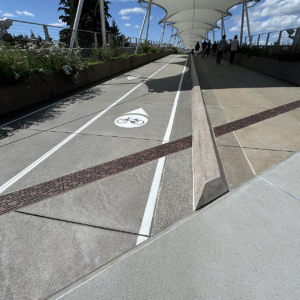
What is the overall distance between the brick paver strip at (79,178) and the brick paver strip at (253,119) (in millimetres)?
1152

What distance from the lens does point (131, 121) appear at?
20.5ft

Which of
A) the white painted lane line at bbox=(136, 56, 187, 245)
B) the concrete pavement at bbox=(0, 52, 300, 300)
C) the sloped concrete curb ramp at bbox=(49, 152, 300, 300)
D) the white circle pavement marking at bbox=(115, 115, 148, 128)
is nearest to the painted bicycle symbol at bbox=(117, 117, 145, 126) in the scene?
the white circle pavement marking at bbox=(115, 115, 148, 128)

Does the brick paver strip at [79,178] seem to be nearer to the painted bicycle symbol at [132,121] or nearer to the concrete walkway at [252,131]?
the concrete walkway at [252,131]

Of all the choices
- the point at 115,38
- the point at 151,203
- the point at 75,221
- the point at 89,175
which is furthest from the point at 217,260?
the point at 115,38

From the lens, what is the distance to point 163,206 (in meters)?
2.91

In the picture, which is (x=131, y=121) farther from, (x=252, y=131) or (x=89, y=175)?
(x=252, y=131)

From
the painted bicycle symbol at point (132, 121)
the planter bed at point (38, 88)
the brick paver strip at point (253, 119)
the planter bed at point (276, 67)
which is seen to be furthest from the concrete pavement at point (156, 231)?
the planter bed at point (276, 67)

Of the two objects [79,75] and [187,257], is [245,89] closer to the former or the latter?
[79,75]

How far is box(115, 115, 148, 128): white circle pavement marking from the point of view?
595cm

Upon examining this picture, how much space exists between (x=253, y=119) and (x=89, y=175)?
4739 mm

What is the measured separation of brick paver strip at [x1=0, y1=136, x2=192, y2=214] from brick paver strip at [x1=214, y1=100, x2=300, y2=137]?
1152mm

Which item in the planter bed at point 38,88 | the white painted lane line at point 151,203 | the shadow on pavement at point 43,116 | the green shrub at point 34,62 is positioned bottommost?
the shadow on pavement at point 43,116

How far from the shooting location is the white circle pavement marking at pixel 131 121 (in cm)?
595

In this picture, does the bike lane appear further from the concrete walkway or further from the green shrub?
the green shrub
